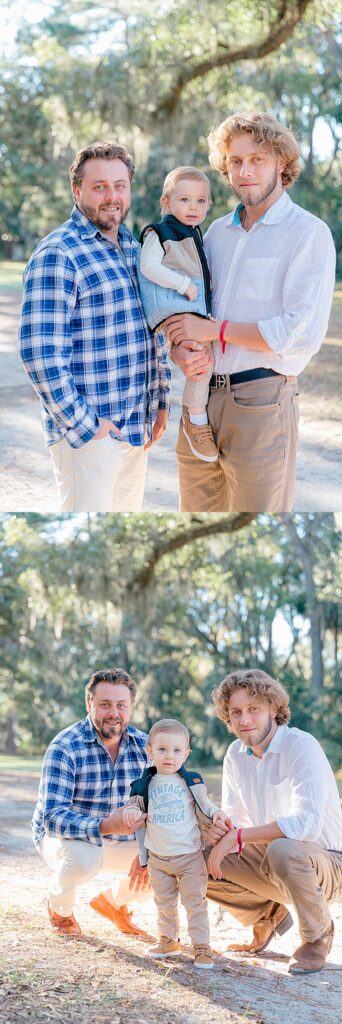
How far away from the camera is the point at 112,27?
16234 millimetres

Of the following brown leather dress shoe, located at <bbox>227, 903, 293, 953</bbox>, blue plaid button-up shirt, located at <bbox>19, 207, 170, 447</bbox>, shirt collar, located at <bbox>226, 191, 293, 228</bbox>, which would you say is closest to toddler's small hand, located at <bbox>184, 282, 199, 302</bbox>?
blue plaid button-up shirt, located at <bbox>19, 207, 170, 447</bbox>

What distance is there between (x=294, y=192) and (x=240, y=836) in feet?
42.2

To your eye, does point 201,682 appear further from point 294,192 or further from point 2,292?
point 294,192

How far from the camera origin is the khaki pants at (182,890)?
3471 mm

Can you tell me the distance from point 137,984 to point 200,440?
1.76 meters

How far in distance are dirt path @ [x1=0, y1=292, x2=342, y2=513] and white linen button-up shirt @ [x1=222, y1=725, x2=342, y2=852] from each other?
12.1 feet

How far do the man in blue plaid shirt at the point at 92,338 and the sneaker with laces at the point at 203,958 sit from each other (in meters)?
1.49

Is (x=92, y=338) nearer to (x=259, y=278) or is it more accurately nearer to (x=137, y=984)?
(x=259, y=278)

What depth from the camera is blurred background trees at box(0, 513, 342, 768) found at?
942 centimetres

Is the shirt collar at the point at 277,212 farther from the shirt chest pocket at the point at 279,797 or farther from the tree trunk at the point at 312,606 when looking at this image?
the tree trunk at the point at 312,606

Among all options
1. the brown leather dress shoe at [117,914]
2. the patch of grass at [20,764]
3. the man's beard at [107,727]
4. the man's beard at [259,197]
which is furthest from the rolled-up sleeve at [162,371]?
the patch of grass at [20,764]

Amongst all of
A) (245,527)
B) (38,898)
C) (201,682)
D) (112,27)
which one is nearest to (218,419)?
(38,898)

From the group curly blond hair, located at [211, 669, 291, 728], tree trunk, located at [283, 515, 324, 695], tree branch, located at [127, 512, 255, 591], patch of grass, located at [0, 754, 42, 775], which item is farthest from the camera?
patch of grass, located at [0, 754, 42, 775]

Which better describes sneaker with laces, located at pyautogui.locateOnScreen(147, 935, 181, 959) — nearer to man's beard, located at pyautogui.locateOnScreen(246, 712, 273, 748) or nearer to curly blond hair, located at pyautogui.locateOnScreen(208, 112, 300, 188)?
man's beard, located at pyautogui.locateOnScreen(246, 712, 273, 748)
